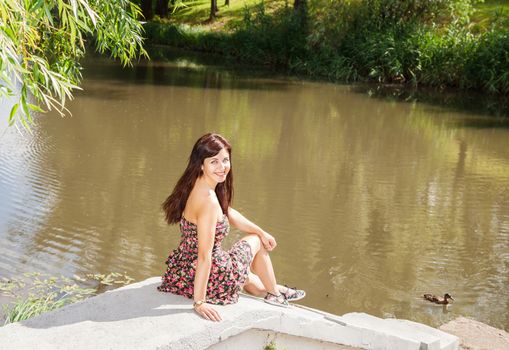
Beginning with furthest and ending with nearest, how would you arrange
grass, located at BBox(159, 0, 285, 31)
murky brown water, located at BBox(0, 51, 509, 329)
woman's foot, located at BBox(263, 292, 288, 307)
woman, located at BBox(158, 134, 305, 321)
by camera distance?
grass, located at BBox(159, 0, 285, 31)
murky brown water, located at BBox(0, 51, 509, 329)
woman's foot, located at BBox(263, 292, 288, 307)
woman, located at BBox(158, 134, 305, 321)

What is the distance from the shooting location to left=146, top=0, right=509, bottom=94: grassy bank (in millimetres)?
22969

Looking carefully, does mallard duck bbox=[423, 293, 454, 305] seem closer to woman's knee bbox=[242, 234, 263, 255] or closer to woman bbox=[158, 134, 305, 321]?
woman's knee bbox=[242, 234, 263, 255]

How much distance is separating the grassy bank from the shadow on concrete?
63.8 ft

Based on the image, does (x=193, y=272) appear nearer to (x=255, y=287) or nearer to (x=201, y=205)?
(x=201, y=205)

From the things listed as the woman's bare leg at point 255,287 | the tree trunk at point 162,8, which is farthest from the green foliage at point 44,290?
the tree trunk at point 162,8

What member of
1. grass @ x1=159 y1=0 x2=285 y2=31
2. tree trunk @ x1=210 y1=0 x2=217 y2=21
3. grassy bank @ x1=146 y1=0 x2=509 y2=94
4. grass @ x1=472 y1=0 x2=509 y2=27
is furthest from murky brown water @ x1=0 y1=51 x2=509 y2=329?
tree trunk @ x1=210 y1=0 x2=217 y2=21

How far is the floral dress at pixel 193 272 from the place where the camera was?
14.7ft

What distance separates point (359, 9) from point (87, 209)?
18.2 m

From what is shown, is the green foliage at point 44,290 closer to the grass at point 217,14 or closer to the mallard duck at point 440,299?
the mallard duck at point 440,299

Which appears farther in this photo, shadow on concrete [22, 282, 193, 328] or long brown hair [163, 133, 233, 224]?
long brown hair [163, 133, 233, 224]

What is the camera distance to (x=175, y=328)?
12.9 feet

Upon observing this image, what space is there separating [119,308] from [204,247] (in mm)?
575

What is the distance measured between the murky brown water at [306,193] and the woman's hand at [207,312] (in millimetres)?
3214

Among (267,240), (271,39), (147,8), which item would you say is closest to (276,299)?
(267,240)
